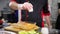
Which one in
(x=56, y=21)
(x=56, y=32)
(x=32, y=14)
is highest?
(x=32, y=14)

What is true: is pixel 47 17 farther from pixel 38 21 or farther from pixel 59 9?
pixel 59 9

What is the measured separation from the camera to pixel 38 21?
164 cm

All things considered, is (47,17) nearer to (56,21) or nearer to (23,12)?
(23,12)

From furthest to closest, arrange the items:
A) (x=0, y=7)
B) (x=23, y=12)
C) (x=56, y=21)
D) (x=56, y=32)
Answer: (x=56, y=21) → (x=56, y=32) → (x=0, y=7) → (x=23, y=12)

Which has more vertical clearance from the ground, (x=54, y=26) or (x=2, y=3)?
(x=2, y=3)

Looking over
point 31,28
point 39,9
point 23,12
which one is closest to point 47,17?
point 39,9

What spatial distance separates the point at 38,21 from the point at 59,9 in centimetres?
170

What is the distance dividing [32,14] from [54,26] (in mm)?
1709

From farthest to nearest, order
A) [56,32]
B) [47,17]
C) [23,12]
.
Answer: [56,32] → [47,17] → [23,12]

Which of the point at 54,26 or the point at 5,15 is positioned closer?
the point at 5,15

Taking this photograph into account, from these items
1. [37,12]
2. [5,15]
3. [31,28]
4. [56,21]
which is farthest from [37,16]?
[56,21]

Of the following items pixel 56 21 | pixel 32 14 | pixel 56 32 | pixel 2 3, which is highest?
pixel 2 3

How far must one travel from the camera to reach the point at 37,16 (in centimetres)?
162

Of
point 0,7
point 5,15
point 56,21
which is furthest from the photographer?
point 56,21
